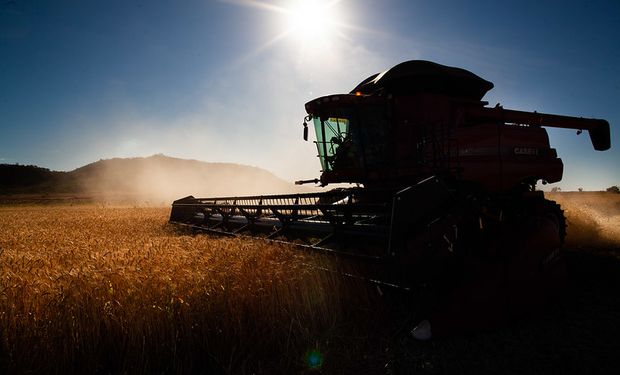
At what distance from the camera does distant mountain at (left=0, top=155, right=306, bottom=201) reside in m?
76.1

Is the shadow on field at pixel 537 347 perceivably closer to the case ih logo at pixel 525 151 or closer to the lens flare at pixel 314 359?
Result: the lens flare at pixel 314 359

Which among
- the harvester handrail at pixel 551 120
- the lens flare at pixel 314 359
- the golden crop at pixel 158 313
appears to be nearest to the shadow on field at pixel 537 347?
the lens flare at pixel 314 359

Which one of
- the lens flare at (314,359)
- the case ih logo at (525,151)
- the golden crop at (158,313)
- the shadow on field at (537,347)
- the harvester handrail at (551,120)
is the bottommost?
the shadow on field at (537,347)

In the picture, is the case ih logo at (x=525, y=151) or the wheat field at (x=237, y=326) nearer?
the wheat field at (x=237, y=326)

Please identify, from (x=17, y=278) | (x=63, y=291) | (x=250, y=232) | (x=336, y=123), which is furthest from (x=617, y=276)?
(x=17, y=278)

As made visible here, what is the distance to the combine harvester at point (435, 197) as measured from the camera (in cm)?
300

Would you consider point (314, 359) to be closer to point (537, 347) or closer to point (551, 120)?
point (537, 347)

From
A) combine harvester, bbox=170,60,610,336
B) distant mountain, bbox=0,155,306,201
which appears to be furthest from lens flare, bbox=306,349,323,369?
distant mountain, bbox=0,155,306,201

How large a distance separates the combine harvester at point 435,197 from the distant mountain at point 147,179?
212 ft

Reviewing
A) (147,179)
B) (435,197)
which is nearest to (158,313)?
(435,197)

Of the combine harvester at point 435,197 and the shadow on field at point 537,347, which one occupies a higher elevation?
the combine harvester at point 435,197

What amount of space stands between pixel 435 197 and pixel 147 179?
101917 mm

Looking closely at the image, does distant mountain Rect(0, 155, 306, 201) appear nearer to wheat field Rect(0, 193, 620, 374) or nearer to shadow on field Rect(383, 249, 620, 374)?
wheat field Rect(0, 193, 620, 374)

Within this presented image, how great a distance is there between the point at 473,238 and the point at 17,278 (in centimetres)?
434
